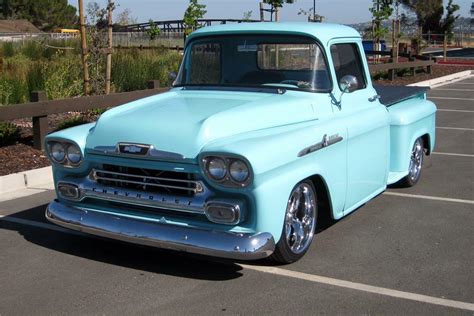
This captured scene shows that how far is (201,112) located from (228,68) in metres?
1.01

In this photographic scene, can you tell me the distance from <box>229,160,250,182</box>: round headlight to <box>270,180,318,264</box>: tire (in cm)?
53

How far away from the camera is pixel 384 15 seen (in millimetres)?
24203

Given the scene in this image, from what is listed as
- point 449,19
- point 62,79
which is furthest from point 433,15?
point 62,79

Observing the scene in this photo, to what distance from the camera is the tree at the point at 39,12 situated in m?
79.8

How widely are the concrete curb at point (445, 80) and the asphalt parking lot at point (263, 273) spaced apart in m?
14.5

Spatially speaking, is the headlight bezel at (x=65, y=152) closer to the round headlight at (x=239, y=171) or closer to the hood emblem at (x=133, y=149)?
the hood emblem at (x=133, y=149)

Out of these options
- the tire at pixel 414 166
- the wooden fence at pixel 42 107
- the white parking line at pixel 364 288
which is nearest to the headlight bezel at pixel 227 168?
the white parking line at pixel 364 288

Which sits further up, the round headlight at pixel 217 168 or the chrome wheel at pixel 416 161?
the round headlight at pixel 217 168

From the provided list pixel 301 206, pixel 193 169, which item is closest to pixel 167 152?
pixel 193 169

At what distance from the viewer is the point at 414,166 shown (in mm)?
7242

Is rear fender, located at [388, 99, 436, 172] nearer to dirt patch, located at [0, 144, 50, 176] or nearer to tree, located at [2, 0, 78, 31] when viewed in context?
dirt patch, located at [0, 144, 50, 176]

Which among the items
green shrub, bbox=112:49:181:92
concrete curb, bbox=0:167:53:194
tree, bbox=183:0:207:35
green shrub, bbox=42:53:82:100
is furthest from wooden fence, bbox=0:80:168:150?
tree, bbox=183:0:207:35

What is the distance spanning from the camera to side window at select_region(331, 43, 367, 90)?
218 inches

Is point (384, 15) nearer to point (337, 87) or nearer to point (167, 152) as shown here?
point (337, 87)
